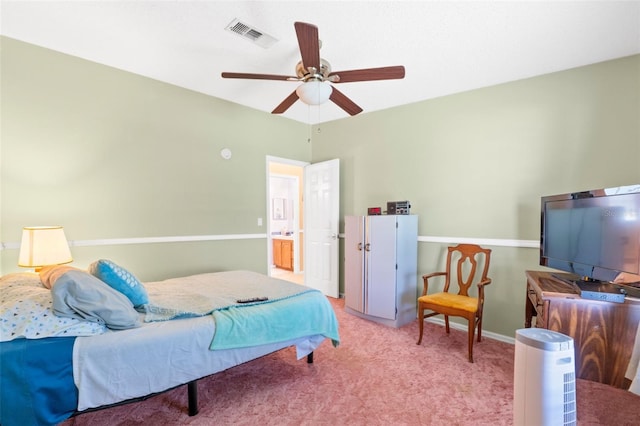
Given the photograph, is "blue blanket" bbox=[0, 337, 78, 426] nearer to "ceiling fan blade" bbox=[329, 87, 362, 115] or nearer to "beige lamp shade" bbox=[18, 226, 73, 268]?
"beige lamp shade" bbox=[18, 226, 73, 268]

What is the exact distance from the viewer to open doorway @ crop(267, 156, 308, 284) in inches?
236

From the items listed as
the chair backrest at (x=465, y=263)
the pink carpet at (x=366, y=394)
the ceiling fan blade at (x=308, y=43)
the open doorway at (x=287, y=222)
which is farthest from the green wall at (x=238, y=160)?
the open doorway at (x=287, y=222)

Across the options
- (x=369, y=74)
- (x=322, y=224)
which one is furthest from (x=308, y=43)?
(x=322, y=224)

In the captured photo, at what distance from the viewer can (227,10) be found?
196 cm

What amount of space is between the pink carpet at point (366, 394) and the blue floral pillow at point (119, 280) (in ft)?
2.35

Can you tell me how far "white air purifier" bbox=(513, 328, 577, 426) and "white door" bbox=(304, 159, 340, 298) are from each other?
2917 millimetres

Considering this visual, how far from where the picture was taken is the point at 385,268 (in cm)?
326

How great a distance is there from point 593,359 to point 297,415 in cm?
180

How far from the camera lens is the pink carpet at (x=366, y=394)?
5.90 ft

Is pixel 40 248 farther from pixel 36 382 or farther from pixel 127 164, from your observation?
pixel 36 382

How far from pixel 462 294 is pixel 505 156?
1.48m

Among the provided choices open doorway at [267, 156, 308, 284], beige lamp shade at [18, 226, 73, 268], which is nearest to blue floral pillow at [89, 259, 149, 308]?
beige lamp shade at [18, 226, 73, 268]

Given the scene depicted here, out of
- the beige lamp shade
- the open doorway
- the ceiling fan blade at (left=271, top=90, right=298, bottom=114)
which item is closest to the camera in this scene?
the beige lamp shade

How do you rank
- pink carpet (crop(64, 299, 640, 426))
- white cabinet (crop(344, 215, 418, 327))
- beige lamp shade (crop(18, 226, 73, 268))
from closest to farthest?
pink carpet (crop(64, 299, 640, 426)) < beige lamp shade (crop(18, 226, 73, 268)) < white cabinet (crop(344, 215, 418, 327))
